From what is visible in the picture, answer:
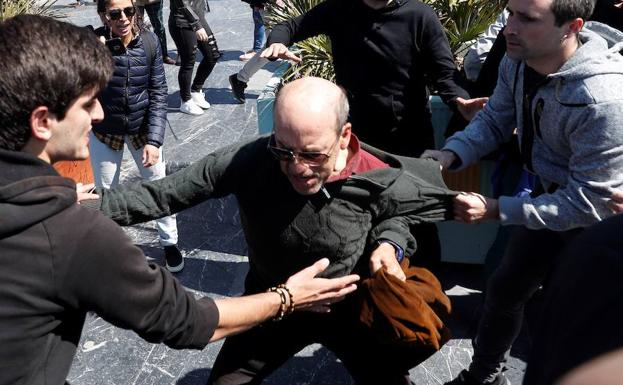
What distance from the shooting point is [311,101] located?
6.35ft

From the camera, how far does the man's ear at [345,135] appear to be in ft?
6.82

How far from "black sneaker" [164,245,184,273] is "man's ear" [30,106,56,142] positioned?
263 cm

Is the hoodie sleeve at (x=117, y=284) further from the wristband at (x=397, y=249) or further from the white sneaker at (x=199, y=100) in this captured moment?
the white sneaker at (x=199, y=100)

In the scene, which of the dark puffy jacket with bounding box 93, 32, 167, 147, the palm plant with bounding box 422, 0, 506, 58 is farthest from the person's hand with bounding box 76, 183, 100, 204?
the palm plant with bounding box 422, 0, 506, 58

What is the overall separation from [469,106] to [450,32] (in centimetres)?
173

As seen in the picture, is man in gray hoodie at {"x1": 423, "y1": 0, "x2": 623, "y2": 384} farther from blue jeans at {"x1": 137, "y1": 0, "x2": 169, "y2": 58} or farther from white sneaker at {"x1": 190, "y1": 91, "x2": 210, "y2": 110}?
blue jeans at {"x1": 137, "y1": 0, "x2": 169, "y2": 58}

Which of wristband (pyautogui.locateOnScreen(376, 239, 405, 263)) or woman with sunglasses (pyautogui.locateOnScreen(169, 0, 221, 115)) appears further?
woman with sunglasses (pyautogui.locateOnScreen(169, 0, 221, 115))

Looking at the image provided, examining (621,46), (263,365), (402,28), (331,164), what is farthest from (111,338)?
(621,46)

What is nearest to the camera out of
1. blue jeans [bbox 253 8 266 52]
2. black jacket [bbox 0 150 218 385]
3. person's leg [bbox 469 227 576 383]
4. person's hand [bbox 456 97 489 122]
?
black jacket [bbox 0 150 218 385]

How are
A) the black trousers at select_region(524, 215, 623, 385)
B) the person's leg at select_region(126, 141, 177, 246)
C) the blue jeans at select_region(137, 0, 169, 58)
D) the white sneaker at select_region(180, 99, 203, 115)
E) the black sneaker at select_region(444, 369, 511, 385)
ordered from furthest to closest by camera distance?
1. the blue jeans at select_region(137, 0, 169, 58)
2. the white sneaker at select_region(180, 99, 203, 115)
3. the person's leg at select_region(126, 141, 177, 246)
4. the black sneaker at select_region(444, 369, 511, 385)
5. the black trousers at select_region(524, 215, 623, 385)

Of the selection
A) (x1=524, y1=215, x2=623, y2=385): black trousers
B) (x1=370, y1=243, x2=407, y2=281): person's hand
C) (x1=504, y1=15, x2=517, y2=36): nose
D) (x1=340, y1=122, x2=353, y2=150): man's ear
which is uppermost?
(x1=524, y1=215, x2=623, y2=385): black trousers

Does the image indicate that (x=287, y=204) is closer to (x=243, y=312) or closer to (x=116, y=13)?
(x=243, y=312)

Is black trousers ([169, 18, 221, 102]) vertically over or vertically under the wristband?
under

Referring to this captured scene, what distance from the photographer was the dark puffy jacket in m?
3.62
